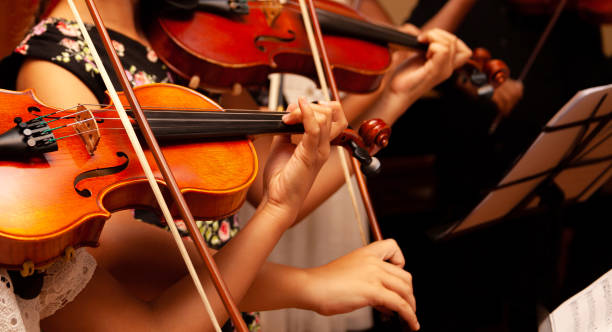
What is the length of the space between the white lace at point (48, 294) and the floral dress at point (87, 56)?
4.5 inches

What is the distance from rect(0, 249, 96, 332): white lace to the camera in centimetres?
51

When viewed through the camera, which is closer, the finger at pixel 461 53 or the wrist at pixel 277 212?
the wrist at pixel 277 212

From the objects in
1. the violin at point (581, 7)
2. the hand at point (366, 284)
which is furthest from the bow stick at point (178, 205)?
the violin at point (581, 7)

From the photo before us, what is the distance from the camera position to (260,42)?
41.7 inches

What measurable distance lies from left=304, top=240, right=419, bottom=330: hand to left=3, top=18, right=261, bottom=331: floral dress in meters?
0.25

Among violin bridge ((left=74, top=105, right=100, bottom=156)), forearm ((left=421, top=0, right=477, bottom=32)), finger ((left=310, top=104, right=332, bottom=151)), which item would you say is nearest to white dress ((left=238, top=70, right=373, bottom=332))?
forearm ((left=421, top=0, right=477, bottom=32))

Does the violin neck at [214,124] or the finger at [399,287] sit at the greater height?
the violin neck at [214,124]

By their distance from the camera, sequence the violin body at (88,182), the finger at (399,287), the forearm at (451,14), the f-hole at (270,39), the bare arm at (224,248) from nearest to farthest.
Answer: the violin body at (88,182), the bare arm at (224,248), the finger at (399,287), the f-hole at (270,39), the forearm at (451,14)

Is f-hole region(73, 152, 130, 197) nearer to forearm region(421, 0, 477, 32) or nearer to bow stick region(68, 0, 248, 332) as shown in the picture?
bow stick region(68, 0, 248, 332)

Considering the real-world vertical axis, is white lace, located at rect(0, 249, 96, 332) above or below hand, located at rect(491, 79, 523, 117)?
above

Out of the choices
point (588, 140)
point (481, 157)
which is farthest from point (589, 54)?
point (588, 140)

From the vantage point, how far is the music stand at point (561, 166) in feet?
3.20

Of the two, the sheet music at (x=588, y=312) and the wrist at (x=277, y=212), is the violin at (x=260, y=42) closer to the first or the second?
the wrist at (x=277, y=212)

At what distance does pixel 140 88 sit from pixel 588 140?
89cm
